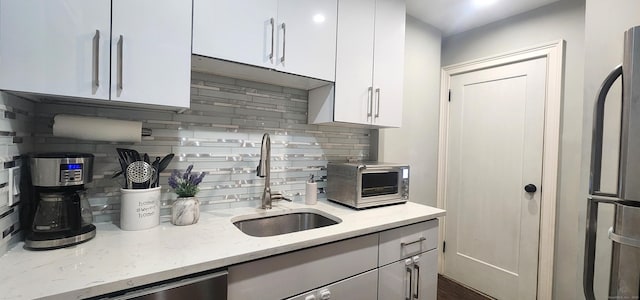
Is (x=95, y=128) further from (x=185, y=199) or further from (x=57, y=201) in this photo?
(x=185, y=199)

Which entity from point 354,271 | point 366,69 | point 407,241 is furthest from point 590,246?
point 366,69

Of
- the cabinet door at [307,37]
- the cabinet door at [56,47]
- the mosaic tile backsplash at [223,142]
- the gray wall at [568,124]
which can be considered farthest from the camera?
the gray wall at [568,124]

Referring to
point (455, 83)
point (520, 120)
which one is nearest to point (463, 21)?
point (455, 83)

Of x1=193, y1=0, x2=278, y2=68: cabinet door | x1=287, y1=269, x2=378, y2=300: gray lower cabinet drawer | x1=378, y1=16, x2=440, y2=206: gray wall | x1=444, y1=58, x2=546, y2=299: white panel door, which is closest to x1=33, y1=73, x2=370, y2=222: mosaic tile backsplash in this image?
x1=193, y1=0, x2=278, y2=68: cabinet door

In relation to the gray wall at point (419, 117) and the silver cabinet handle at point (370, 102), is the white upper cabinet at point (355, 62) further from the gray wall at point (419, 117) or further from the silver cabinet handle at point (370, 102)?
the gray wall at point (419, 117)

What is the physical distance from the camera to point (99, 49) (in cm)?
96

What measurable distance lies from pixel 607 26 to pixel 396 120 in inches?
46.2

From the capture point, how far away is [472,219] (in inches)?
99.8

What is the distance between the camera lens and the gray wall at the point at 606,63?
1392 mm

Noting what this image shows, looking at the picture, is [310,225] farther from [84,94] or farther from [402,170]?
[84,94]

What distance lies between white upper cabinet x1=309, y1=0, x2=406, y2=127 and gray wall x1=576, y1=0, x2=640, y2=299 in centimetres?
101

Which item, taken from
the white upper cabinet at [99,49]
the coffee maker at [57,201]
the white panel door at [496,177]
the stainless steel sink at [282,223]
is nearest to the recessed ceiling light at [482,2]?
the white panel door at [496,177]

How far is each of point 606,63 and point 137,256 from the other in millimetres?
2323

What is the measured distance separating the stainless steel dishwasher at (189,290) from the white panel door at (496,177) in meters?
2.37
